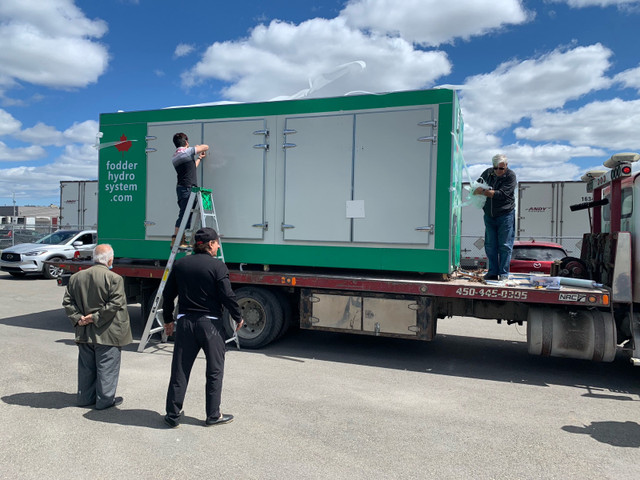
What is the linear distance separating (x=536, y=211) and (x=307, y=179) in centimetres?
1262

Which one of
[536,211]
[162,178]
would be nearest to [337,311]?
[162,178]

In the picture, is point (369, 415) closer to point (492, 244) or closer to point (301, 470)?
point (301, 470)

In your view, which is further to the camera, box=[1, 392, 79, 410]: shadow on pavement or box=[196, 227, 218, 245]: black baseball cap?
box=[1, 392, 79, 410]: shadow on pavement

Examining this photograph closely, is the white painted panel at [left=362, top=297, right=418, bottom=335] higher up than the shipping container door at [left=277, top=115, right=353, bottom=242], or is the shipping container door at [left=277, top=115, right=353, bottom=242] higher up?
the shipping container door at [left=277, top=115, right=353, bottom=242]

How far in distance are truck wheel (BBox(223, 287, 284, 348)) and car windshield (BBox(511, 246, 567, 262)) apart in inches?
219

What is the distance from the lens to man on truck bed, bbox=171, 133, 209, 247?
287 inches

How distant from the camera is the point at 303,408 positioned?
485cm

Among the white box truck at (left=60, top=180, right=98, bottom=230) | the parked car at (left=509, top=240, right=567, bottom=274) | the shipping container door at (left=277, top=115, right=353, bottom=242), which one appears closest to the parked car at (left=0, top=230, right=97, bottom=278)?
the white box truck at (left=60, top=180, right=98, bottom=230)

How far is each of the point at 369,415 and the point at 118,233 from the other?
5.61 metres

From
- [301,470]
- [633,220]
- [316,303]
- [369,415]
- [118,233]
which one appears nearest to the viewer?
[301,470]

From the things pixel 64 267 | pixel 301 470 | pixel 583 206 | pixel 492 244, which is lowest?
pixel 301 470

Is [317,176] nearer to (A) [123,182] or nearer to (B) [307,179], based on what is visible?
(B) [307,179]

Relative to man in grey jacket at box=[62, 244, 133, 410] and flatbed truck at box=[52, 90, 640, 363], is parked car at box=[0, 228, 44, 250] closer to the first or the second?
flatbed truck at box=[52, 90, 640, 363]

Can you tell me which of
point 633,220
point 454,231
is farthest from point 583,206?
point 454,231
